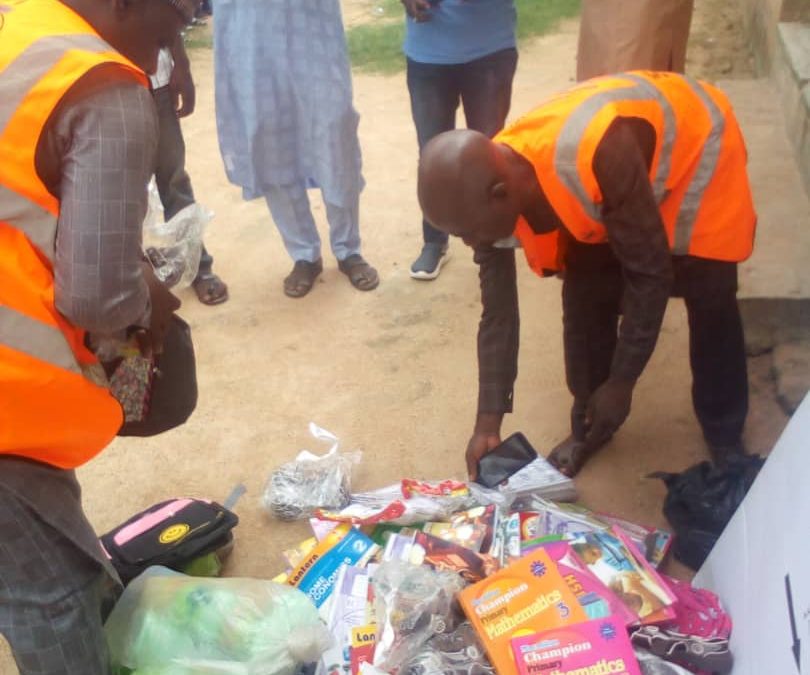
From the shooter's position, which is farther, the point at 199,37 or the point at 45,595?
the point at 199,37

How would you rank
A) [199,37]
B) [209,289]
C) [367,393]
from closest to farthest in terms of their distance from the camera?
[367,393] → [209,289] → [199,37]

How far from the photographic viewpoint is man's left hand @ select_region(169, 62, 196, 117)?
3258 mm

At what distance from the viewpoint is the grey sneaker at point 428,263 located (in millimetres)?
3771

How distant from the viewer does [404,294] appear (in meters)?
3.71

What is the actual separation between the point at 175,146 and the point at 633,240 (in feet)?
7.21

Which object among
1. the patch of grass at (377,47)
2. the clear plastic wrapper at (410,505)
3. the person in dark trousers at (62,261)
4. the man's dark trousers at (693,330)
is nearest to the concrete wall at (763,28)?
the patch of grass at (377,47)

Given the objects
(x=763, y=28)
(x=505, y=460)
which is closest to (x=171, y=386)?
(x=505, y=460)

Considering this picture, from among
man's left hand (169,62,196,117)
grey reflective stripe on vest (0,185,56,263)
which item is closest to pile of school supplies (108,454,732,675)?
grey reflective stripe on vest (0,185,56,263)

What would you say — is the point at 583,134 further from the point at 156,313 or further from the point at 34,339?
the point at 34,339

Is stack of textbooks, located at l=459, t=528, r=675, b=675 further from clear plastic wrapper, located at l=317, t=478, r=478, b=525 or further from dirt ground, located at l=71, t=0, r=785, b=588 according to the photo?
dirt ground, located at l=71, t=0, r=785, b=588

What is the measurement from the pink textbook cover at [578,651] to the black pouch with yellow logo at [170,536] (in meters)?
0.96

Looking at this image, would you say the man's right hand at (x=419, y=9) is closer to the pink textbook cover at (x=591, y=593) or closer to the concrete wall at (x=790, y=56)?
the concrete wall at (x=790, y=56)

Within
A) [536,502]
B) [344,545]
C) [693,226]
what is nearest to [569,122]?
[693,226]

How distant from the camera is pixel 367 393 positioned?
10.2ft
